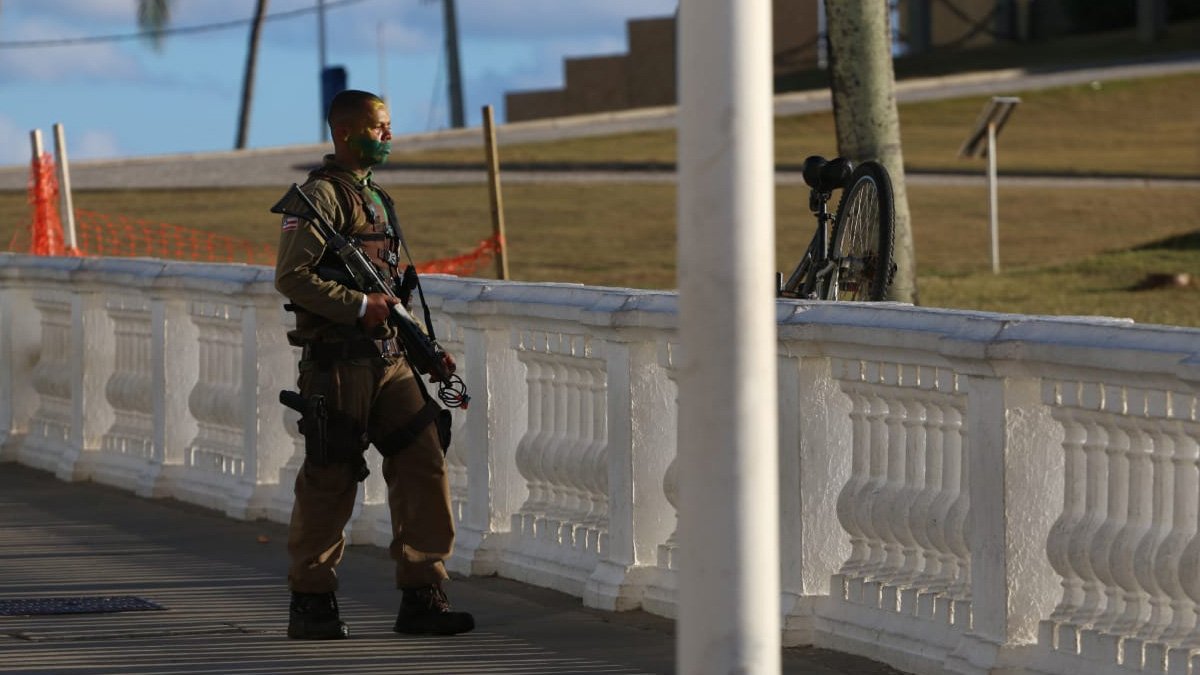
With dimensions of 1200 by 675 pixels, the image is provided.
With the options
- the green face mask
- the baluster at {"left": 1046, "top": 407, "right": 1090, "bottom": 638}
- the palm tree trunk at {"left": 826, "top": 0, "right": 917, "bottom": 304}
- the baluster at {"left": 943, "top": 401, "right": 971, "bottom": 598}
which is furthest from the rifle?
the palm tree trunk at {"left": 826, "top": 0, "right": 917, "bottom": 304}

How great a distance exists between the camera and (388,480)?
8.20 metres

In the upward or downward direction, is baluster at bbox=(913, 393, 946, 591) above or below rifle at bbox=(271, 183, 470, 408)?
below

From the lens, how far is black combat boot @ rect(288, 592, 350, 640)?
8.06m

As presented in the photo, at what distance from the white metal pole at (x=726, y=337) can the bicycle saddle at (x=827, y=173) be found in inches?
214

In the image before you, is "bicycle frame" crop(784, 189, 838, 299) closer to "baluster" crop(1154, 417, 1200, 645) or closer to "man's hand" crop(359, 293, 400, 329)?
"man's hand" crop(359, 293, 400, 329)

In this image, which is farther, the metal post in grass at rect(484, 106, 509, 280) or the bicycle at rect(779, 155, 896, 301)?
the metal post in grass at rect(484, 106, 509, 280)

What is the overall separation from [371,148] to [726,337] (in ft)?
11.1

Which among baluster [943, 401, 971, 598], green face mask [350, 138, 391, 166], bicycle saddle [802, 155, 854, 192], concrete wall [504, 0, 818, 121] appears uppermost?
concrete wall [504, 0, 818, 121]

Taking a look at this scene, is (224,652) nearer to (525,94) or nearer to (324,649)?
(324,649)

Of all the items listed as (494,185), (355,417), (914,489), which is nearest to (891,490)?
(914,489)

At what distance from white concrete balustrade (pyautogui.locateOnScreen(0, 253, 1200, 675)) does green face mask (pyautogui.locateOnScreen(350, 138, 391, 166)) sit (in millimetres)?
1235

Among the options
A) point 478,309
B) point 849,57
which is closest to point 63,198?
point 849,57

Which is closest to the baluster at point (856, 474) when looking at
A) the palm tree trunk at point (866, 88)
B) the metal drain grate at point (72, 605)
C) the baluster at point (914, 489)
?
the baluster at point (914, 489)

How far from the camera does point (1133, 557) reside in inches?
253
